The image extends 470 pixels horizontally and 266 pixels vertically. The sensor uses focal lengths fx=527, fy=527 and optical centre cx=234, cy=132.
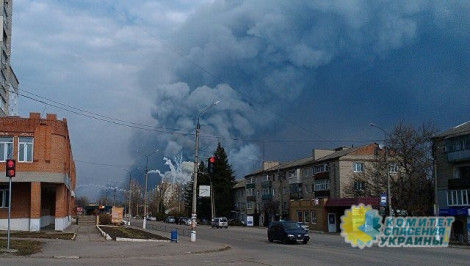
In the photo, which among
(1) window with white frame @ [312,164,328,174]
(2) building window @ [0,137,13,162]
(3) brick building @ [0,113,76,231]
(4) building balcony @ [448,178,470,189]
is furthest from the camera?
(1) window with white frame @ [312,164,328,174]

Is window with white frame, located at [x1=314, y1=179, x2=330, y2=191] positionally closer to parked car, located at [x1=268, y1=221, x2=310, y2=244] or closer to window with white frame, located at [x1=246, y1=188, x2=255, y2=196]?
window with white frame, located at [x1=246, y1=188, x2=255, y2=196]

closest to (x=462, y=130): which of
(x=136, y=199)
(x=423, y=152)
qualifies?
(x=423, y=152)

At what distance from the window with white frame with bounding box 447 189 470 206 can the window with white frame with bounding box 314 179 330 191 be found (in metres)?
23.9

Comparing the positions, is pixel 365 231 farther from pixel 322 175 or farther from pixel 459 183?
pixel 322 175

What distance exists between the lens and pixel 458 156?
5762 cm

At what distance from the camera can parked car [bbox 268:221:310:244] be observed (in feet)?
123

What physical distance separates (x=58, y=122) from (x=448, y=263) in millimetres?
34645

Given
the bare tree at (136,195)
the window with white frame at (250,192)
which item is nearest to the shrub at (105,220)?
the window with white frame at (250,192)

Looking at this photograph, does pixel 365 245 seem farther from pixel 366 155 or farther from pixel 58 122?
pixel 366 155

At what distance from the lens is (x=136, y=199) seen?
161000mm

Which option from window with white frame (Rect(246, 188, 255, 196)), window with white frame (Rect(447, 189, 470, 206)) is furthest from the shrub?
window with white frame (Rect(447, 189, 470, 206))

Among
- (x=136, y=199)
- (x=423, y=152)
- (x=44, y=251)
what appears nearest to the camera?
(x=44, y=251)

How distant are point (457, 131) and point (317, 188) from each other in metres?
29.3

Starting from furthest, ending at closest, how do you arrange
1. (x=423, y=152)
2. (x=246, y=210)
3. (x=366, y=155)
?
(x=246, y=210) < (x=366, y=155) < (x=423, y=152)
